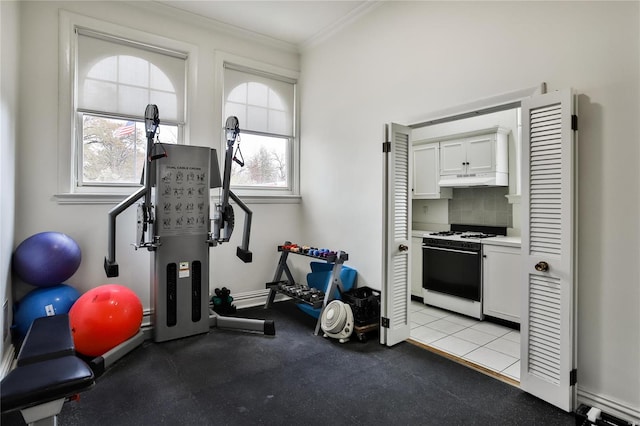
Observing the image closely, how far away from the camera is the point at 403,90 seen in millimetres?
3340

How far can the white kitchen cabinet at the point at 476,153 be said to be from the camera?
13.6 ft

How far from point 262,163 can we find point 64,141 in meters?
2.09

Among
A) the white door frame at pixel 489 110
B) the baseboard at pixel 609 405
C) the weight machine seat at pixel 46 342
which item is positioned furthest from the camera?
the white door frame at pixel 489 110

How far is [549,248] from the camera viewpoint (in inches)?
86.7

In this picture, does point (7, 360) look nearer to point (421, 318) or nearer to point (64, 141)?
point (64, 141)

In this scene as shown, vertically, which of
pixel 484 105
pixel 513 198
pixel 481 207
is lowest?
pixel 481 207

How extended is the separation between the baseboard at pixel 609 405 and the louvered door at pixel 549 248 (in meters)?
0.11

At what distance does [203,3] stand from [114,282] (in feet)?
9.87

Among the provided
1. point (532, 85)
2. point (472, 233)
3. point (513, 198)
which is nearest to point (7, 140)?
point (532, 85)

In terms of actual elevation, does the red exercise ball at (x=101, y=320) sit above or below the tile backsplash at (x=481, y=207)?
below

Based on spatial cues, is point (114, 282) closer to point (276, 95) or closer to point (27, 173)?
point (27, 173)

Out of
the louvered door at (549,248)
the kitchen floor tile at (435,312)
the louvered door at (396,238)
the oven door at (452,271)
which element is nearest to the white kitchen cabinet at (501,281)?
the oven door at (452,271)

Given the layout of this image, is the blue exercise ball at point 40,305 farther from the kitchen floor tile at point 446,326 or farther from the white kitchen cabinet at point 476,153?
the white kitchen cabinet at point 476,153

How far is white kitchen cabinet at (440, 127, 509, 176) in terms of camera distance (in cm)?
413
